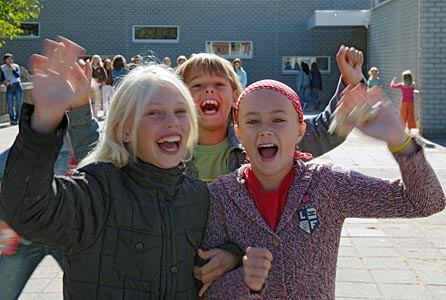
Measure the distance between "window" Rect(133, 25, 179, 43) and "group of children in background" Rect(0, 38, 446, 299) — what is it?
87.7ft

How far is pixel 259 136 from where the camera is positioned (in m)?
2.23

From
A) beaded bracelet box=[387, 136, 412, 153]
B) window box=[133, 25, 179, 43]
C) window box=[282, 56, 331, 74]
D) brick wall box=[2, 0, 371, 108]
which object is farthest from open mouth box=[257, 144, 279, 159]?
window box=[133, 25, 179, 43]

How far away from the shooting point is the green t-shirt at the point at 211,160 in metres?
2.93

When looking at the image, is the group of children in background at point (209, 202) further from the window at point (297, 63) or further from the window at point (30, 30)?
the window at point (30, 30)

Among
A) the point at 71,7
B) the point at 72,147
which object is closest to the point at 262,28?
the point at 71,7

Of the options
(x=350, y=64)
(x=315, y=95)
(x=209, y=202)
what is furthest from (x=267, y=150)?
(x=315, y=95)

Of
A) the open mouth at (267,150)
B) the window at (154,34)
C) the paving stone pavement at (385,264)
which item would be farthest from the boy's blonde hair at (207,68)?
the window at (154,34)

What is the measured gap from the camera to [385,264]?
5.64 m

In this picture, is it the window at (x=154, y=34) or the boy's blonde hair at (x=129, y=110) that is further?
the window at (x=154, y=34)

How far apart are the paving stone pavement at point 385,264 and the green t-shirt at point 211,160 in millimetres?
1378

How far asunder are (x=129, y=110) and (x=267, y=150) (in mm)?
509

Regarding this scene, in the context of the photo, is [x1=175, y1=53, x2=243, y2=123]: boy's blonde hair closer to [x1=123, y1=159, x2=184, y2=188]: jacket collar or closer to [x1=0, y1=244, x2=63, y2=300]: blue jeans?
[x1=123, y1=159, x2=184, y2=188]: jacket collar

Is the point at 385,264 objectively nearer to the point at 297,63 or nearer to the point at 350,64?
the point at 350,64

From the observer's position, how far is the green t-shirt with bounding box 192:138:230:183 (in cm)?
293
